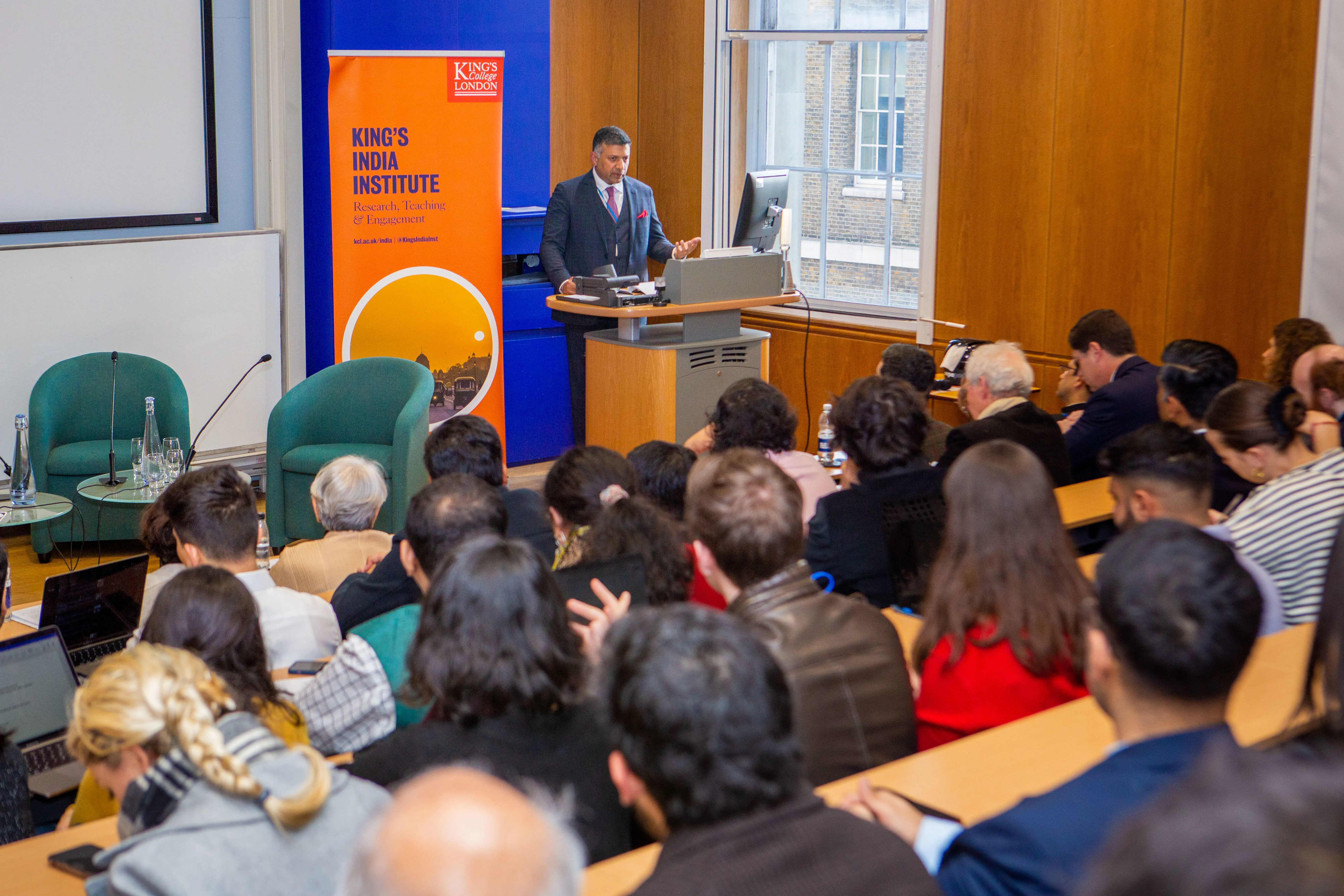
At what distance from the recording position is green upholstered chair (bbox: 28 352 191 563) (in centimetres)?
580

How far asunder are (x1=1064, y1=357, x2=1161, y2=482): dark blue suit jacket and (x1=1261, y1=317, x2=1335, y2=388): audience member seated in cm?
43

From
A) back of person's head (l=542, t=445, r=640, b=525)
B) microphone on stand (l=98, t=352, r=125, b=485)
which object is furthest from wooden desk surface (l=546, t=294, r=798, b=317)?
back of person's head (l=542, t=445, r=640, b=525)

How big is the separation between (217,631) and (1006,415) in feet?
9.30

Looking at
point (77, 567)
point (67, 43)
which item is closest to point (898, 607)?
point (77, 567)

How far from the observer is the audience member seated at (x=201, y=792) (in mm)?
1583

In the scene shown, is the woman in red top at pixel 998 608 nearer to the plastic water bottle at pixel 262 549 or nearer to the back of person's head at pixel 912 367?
the plastic water bottle at pixel 262 549

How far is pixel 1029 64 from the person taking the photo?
21.8 feet

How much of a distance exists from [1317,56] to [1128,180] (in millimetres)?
1111

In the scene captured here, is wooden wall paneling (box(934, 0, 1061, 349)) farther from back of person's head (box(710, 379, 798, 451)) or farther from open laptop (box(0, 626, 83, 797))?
open laptop (box(0, 626, 83, 797))

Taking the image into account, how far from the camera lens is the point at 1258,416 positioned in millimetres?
3572

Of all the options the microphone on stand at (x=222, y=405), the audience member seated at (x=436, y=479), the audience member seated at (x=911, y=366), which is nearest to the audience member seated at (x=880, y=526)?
the audience member seated at (x=436, y=479)

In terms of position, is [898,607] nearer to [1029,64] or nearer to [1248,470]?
[1248,470]

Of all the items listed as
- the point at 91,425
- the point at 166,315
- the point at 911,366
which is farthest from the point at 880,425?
the point at 166,315

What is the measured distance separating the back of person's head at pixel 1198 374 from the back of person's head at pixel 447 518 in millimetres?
2728
